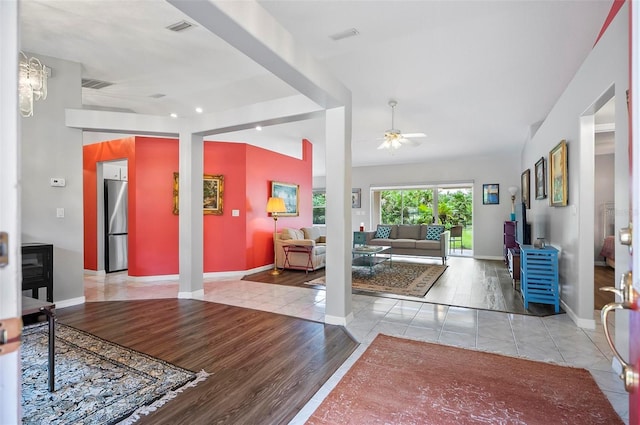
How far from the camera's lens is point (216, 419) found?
1.79 meters

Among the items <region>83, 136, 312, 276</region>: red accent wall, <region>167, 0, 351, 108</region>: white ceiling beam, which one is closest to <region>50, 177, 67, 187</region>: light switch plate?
<region>83, 136, 312, 276</region>: red accent wall

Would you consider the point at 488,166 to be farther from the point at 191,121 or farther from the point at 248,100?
the point at 191,121

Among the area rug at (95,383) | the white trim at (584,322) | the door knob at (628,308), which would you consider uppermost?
the door knob at (628,308)

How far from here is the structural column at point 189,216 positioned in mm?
4383

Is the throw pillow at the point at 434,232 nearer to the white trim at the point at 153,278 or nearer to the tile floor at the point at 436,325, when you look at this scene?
the tile floor at the point at 436,325

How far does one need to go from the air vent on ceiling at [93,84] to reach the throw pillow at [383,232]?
6584 mm

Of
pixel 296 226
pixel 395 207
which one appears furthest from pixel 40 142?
pixel 395 207

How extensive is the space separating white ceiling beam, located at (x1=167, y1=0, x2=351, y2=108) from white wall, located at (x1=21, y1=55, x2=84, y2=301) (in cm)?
318

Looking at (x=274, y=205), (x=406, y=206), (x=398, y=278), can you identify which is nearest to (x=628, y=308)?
(x=398, y=278)

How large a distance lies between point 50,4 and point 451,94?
4.53m

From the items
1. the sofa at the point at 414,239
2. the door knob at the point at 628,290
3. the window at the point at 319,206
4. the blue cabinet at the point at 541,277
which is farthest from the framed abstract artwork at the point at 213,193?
the window at the point at 319,206

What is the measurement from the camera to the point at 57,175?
3977mm

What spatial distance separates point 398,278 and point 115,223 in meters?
5.50

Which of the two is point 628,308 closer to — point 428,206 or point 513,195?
point 513,195
